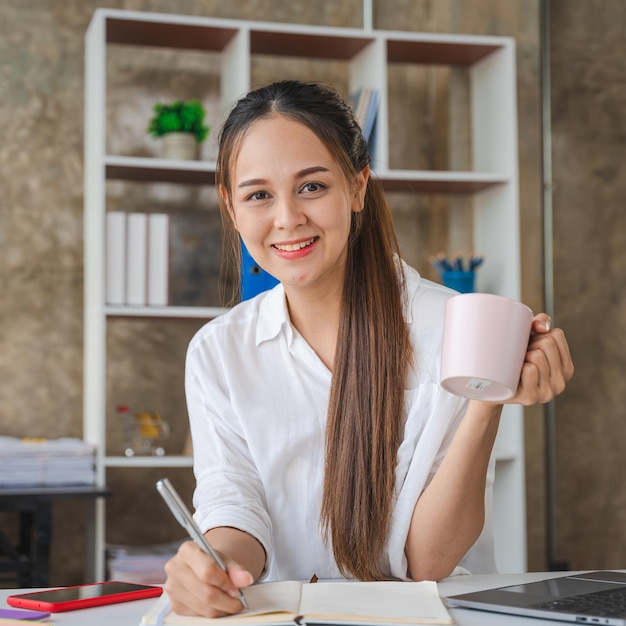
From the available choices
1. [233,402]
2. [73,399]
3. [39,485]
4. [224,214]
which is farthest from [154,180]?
[233,402]

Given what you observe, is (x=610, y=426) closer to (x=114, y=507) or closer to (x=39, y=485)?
(x=114, y=507)

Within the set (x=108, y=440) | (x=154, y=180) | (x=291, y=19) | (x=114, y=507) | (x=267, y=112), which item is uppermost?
(x=291, y=19)

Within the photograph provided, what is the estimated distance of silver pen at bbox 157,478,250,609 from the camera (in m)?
0.92

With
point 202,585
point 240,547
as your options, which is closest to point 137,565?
point 240,547

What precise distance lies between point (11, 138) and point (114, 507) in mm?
1203

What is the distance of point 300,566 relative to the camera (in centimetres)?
144

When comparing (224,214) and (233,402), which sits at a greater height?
(224,214)

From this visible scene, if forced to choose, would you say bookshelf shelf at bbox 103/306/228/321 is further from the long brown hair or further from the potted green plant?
the long brown hair

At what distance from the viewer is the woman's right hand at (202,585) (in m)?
0.98

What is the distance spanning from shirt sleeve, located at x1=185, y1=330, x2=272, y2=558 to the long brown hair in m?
0.12

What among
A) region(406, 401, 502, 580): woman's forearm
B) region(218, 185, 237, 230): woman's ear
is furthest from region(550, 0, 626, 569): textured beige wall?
region(406, 401, 502, 580): woman's forearm

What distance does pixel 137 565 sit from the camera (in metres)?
2.72

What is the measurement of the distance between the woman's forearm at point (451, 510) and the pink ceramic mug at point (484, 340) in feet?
0.84

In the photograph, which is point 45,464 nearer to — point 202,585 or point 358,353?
point 358,353
